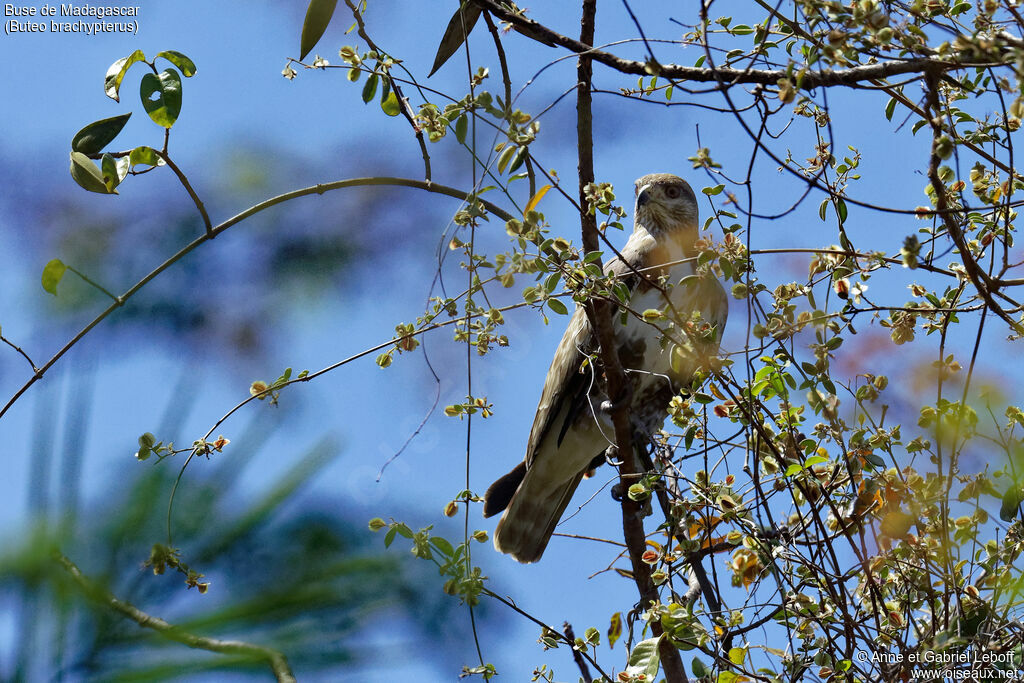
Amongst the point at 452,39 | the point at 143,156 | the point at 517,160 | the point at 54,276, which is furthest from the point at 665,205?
the point at 54,276

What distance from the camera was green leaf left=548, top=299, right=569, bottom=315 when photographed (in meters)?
2.17

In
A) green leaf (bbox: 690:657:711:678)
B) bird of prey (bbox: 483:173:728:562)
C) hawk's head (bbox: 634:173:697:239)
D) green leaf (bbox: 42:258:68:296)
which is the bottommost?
green leaf (bbox: 690:657:711:678)

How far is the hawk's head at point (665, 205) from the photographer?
4352 millimetres

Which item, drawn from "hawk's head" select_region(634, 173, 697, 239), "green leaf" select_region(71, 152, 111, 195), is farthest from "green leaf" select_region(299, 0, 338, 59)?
"hawk's head" select_region(634, 173, 697, 239)

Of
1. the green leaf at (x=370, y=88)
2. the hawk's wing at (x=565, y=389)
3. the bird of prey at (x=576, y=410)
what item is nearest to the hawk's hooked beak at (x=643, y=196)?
the bird of prey at (x=576, y=410)

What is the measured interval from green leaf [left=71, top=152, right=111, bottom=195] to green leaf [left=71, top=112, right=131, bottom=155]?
0.03 metres

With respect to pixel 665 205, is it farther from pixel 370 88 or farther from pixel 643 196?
pixel 370 88

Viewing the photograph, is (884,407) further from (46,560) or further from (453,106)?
(46,560)

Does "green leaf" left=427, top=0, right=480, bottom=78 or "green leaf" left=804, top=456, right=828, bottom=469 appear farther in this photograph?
"green leaf" left=427, top=0, right=480, bottom=78

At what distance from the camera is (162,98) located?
177 cm

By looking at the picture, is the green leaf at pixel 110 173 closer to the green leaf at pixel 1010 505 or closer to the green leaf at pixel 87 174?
the green leaf at pixel 87 174

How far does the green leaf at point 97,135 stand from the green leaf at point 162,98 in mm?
142

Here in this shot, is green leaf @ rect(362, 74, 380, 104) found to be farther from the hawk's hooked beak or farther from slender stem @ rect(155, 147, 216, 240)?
the hawk's hooked beak

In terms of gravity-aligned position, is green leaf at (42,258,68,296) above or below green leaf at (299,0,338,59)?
below
